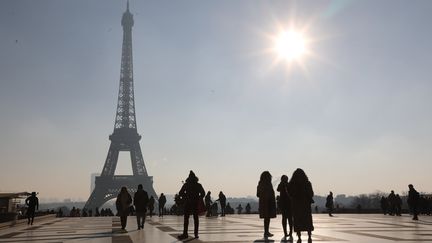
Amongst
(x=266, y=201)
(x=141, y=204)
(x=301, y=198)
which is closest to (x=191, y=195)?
(x=266, y=201)

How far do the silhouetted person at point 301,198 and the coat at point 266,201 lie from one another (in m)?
2.76

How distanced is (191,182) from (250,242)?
8.96 feet

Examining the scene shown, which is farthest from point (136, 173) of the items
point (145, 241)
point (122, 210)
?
point (145, 241)

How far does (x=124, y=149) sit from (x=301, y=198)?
88.8m

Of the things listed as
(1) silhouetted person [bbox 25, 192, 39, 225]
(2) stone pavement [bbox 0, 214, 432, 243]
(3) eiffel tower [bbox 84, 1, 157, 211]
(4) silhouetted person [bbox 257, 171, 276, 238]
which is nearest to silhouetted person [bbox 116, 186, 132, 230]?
(2) stone pavement [bbox 0, 214, 432, 243]

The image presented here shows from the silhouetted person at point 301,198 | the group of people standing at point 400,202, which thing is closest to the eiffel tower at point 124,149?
the group of people standing at point 400,202

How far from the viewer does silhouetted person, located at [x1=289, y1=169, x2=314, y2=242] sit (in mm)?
10875

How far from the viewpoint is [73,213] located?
48688mm

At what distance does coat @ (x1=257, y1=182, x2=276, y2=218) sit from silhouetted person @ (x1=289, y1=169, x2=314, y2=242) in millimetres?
2756

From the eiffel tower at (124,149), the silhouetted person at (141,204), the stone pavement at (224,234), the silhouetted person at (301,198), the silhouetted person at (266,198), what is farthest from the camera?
the eiffel tower at (124,149)

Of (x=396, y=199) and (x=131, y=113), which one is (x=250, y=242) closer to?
(x=396, y=199)

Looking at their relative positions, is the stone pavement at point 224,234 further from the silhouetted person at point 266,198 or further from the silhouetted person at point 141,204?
the silhouetted person at point 266,198

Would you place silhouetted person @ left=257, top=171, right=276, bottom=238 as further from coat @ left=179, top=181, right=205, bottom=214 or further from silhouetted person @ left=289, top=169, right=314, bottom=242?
silhouetted person @ left=289, top=169, right=314, bottom=242

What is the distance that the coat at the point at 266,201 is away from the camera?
1370cm
